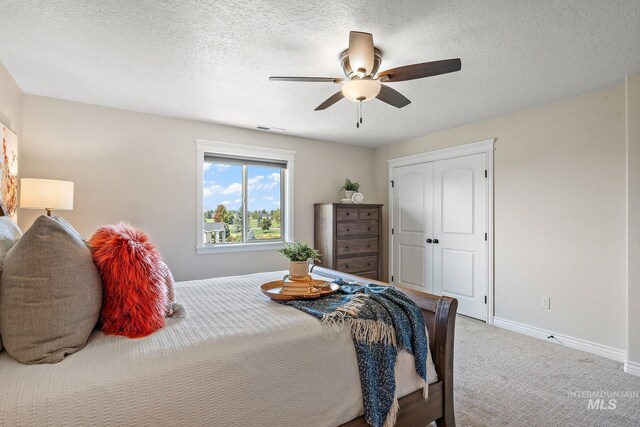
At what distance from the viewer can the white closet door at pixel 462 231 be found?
3.78 m

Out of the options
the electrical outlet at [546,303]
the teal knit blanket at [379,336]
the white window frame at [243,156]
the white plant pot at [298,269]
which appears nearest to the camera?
the teal knit blanket at [379,336]

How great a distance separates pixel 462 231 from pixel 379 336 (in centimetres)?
295

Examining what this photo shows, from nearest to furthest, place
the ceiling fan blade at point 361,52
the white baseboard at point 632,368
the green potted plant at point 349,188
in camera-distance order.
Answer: the ceiling fan blade at point 361,52 < the white baseboard at point 632,368 < the green potted plant at point 349,188

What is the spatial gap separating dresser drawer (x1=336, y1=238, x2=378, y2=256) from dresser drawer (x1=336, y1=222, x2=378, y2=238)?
0.08m

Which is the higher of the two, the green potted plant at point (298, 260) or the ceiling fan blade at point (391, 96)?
the ceiling fan blade at point (391, 96)

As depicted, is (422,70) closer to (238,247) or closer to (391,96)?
(391,96)

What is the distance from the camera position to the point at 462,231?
157 inches

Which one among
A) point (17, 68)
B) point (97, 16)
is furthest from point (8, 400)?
point (17, 68)

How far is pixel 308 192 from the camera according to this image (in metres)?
4.61

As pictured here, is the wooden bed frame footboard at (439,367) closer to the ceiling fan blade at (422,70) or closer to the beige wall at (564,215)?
the ceiling fan blade at (422,70)

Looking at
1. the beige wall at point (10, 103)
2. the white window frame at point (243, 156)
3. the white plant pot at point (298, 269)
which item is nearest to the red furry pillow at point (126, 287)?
the white plant pot at point (298, 269)

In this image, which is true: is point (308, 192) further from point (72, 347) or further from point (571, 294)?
point (72, 347)

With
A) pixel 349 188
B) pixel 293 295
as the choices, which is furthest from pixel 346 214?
pixel 293 295

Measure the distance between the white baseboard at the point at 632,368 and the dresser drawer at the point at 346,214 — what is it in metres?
2.95
